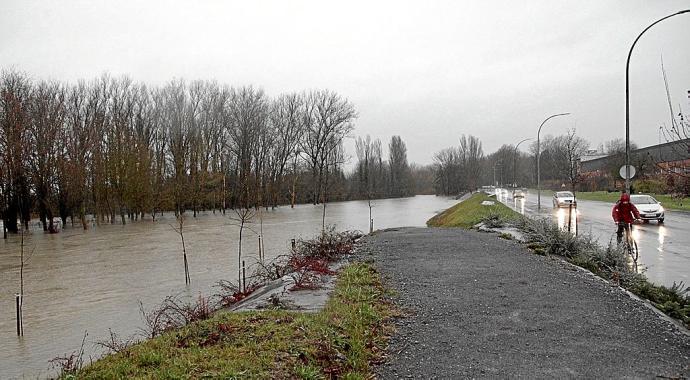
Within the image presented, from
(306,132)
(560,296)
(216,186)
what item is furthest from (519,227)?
(306,132)

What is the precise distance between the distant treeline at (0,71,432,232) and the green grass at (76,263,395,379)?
28208 millimetres

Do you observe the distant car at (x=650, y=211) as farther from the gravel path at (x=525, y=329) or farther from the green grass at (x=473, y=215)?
the gravel path at (x=525, y=329)

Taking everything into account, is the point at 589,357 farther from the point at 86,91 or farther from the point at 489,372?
the point at 86,91

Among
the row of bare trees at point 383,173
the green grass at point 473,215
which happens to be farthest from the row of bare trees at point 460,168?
the green grass at point 473,215

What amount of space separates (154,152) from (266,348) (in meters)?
56.2

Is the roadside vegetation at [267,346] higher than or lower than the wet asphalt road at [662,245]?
higher

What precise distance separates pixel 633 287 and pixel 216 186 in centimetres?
5583

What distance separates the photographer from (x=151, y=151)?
55250 millimetres

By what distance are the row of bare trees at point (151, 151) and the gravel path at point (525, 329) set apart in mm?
29279

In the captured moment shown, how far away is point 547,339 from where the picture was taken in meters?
5.89

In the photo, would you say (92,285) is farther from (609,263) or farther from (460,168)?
(460,168)

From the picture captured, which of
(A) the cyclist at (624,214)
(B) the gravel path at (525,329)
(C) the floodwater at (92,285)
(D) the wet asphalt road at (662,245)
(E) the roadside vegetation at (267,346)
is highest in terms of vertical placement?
(A) the cyclist at (624,214)

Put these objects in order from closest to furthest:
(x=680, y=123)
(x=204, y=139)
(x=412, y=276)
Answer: (x=680, y=123) < (x=412, y=276) < (x=204, y=139)

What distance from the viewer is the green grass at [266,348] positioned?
16.0 feet
